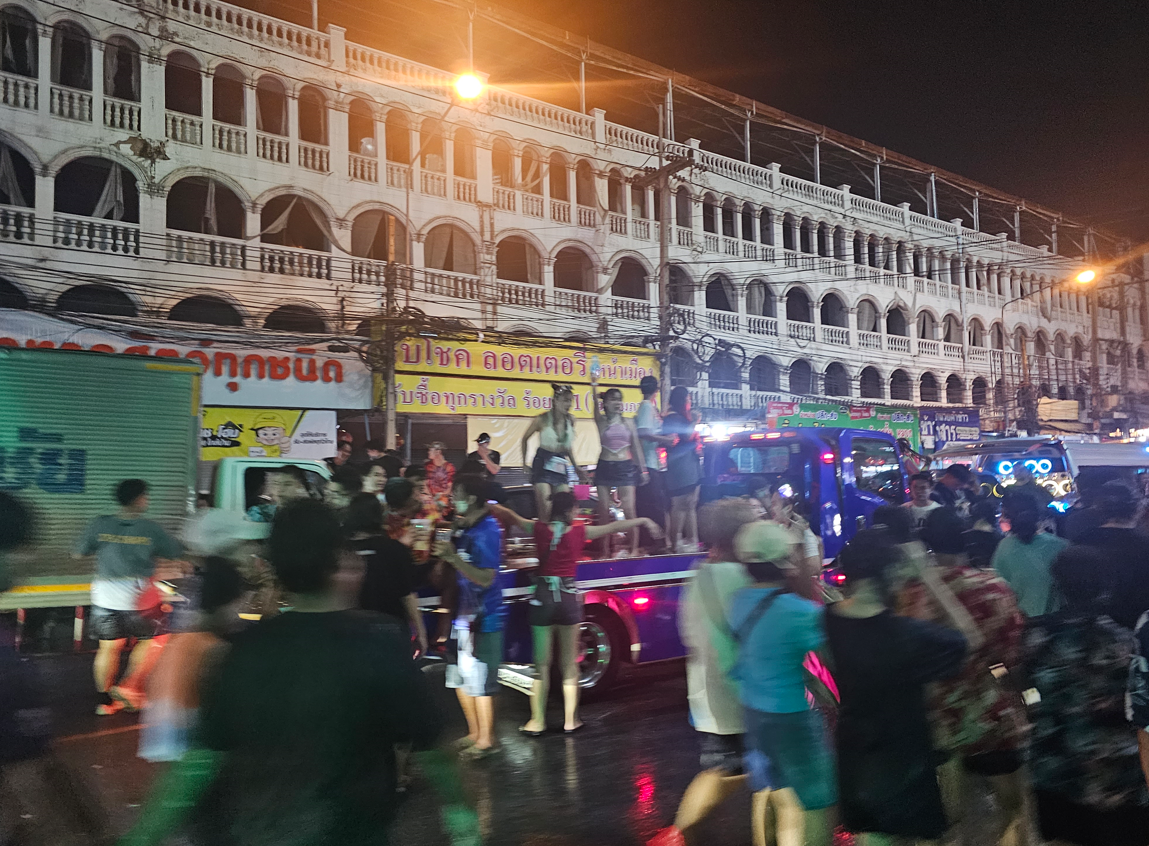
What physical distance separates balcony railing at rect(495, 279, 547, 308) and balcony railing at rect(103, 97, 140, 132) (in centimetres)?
880

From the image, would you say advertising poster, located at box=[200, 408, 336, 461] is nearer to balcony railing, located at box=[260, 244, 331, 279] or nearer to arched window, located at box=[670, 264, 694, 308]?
balcony railing, located at box=[260, 244, 331, 279]

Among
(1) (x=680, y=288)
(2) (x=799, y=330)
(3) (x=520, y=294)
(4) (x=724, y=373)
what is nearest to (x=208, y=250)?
(3) (x=520, y=294)

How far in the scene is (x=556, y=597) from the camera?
20.0ft

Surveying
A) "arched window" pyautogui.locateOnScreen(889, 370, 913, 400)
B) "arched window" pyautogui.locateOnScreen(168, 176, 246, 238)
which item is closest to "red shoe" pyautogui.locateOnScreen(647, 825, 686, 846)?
"arched window" pyautogui.locateOnScreen(168, 176, 246, 238)

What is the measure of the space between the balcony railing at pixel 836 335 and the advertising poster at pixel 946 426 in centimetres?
376

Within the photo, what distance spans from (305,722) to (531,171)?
72.9ft

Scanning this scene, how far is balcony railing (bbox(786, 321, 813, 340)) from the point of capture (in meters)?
28.6

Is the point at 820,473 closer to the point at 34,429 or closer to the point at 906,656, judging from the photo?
the point at 906,656

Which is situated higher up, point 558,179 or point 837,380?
point 558,179

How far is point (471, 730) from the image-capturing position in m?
5.92

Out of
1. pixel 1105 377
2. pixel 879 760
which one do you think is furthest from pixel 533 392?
pixel 1105 377

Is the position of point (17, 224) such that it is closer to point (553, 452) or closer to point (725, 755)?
point (553, 452)

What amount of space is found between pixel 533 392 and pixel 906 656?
17.4 m

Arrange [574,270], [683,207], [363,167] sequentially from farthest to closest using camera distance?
[683,207] < [574,270] < [363,167]
